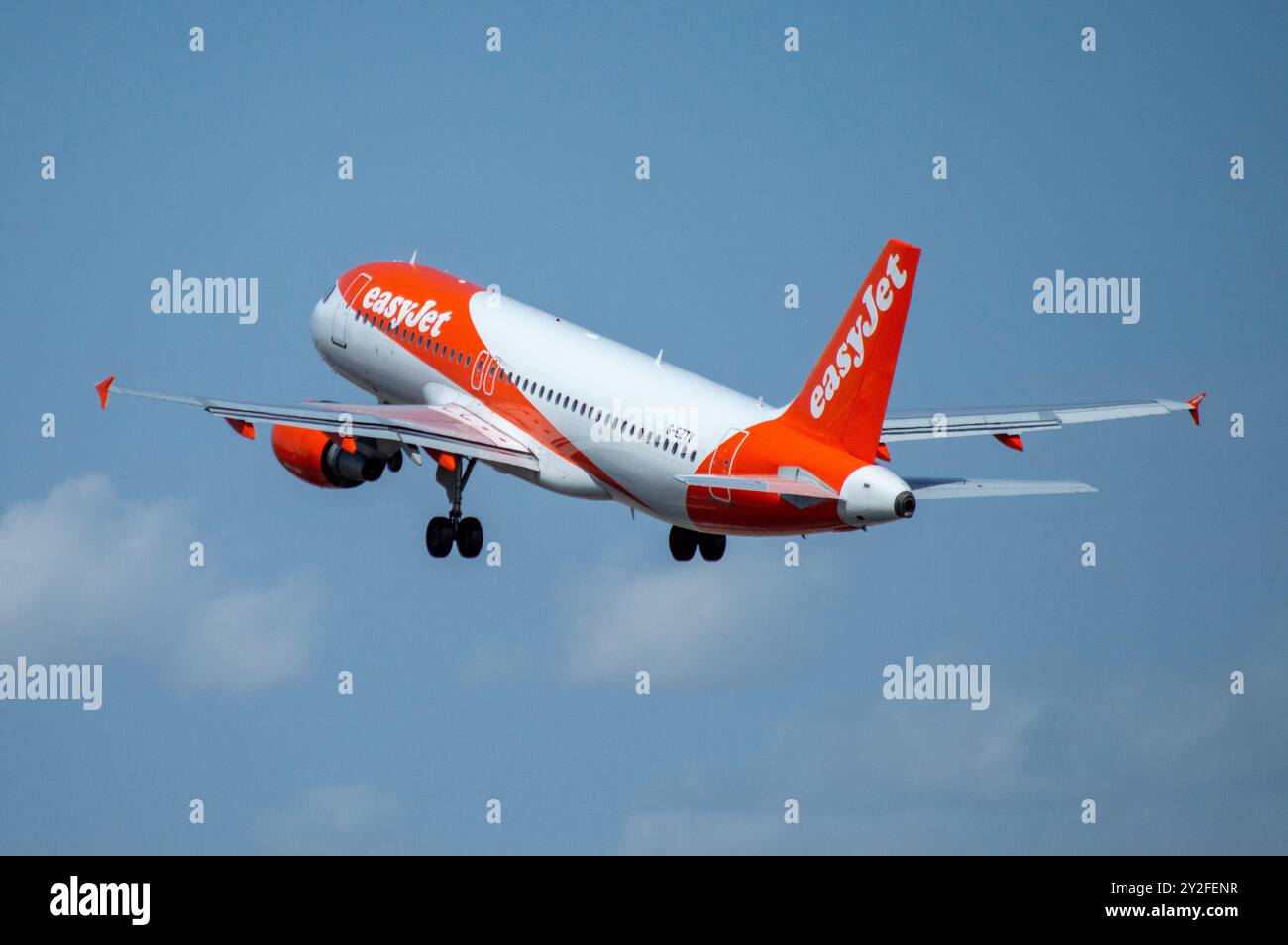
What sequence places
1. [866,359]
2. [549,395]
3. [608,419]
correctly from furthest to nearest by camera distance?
[549,395]
[608,419]
[866,359]

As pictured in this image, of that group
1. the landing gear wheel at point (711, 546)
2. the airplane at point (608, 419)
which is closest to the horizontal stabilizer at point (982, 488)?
the airplane at point (608, 419)

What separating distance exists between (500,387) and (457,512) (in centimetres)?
341

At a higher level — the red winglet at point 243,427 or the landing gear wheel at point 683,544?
the red winglet at point 243,427

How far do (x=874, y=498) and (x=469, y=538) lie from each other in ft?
49.6

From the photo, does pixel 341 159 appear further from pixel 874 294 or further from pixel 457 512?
pixel 874 294

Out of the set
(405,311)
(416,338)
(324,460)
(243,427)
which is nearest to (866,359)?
(243,427)

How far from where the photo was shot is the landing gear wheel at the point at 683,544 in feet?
248

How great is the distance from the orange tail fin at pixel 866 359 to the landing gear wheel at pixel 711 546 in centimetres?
1094

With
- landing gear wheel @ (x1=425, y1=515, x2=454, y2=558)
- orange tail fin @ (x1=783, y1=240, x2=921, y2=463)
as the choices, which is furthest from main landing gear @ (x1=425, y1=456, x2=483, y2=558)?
orange tail fin @ (x1=783, y1=240, x2=921, y2=463)

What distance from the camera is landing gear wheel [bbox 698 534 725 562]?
2977 inches

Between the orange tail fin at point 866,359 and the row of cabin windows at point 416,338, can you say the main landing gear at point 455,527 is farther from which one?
the orange tail fin at point 866,359

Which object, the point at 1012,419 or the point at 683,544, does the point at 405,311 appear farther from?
the point at 1012,419

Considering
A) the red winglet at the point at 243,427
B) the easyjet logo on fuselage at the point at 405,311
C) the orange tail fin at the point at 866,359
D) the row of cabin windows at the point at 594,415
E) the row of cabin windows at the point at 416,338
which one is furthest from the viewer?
the easyjet logo on fuselage at the point at 405,311

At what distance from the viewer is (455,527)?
74750 millimetres
